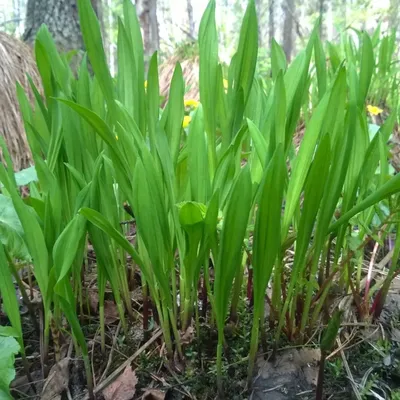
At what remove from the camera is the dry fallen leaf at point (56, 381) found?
0.69m

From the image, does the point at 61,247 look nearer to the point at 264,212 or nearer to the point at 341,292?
the point at 264,212

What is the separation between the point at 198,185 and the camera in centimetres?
70

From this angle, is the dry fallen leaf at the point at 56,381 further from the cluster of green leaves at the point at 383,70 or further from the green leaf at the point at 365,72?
the cluster of green leaves at the point at 383,70

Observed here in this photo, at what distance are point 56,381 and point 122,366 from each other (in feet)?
0.36

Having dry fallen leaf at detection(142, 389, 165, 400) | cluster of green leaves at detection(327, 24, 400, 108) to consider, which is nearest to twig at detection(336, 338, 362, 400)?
dry fallen leaf at detection(142, 389, 165, 400)

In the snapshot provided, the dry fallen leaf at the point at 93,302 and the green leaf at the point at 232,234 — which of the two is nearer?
the green leaf at the point at 232,234

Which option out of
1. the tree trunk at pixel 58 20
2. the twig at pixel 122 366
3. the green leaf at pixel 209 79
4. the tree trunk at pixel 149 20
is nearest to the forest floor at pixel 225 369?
the twig at pixel 122 366

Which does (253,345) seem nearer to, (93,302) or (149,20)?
(93,302)

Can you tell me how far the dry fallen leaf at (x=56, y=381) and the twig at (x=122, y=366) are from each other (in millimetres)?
46

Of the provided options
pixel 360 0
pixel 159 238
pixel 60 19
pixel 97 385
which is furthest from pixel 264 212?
pixel 360 0

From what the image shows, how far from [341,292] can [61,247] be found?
A: 0.55 meters

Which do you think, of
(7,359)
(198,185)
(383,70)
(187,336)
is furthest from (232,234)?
(383,70)

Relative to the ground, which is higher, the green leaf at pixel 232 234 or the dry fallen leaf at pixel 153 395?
the green leaf at pixel 232 234

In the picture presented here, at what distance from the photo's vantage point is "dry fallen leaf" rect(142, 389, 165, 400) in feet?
2.20
